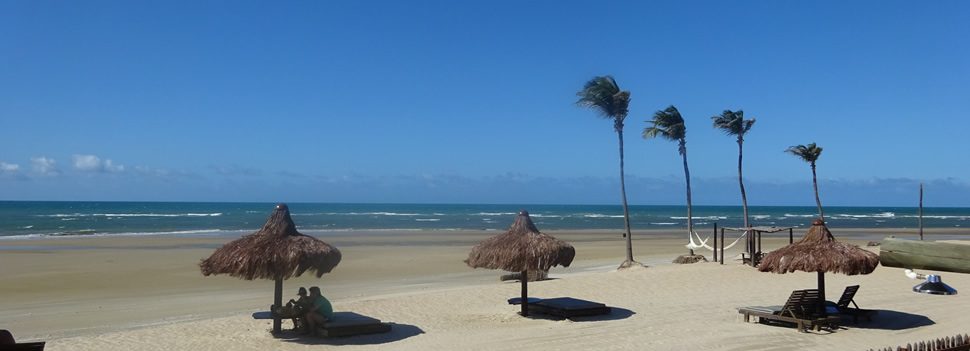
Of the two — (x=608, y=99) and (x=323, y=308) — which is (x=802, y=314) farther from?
(x=608, y=99)

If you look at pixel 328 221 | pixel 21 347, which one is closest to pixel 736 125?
pixel 21 347

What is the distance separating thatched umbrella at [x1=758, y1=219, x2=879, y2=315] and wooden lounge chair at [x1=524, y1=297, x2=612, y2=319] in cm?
306

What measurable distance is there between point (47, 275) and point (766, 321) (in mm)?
20461

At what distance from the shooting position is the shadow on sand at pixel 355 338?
11430 millimetres

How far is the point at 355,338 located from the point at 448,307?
3537 mm

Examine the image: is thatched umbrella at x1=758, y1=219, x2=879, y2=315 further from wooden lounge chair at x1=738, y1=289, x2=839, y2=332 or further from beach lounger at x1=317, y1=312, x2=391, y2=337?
beach lounger at x1=317, y1=312, x2=391, y2=337

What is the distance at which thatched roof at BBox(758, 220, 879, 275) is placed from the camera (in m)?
11.8

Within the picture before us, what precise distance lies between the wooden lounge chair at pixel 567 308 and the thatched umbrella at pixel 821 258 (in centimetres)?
306

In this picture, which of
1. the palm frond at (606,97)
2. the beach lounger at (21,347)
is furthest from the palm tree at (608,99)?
the beach lounger at (21,347)

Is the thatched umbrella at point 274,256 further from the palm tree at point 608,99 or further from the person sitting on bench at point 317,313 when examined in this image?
the palm tree at point 608,99

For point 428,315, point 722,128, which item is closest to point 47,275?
point 428,315

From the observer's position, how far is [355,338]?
38.4 feet

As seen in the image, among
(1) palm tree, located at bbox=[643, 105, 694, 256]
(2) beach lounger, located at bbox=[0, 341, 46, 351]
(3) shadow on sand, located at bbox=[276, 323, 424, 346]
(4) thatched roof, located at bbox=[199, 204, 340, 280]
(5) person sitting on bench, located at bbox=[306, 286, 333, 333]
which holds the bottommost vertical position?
(3) shadow on sand, located at bbox=[276, 323, 424, 346]

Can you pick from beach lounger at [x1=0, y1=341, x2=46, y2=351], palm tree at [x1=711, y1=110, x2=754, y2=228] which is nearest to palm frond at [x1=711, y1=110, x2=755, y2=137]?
palm tree at [x1=711, y1=110, x2=754, y2=228]
